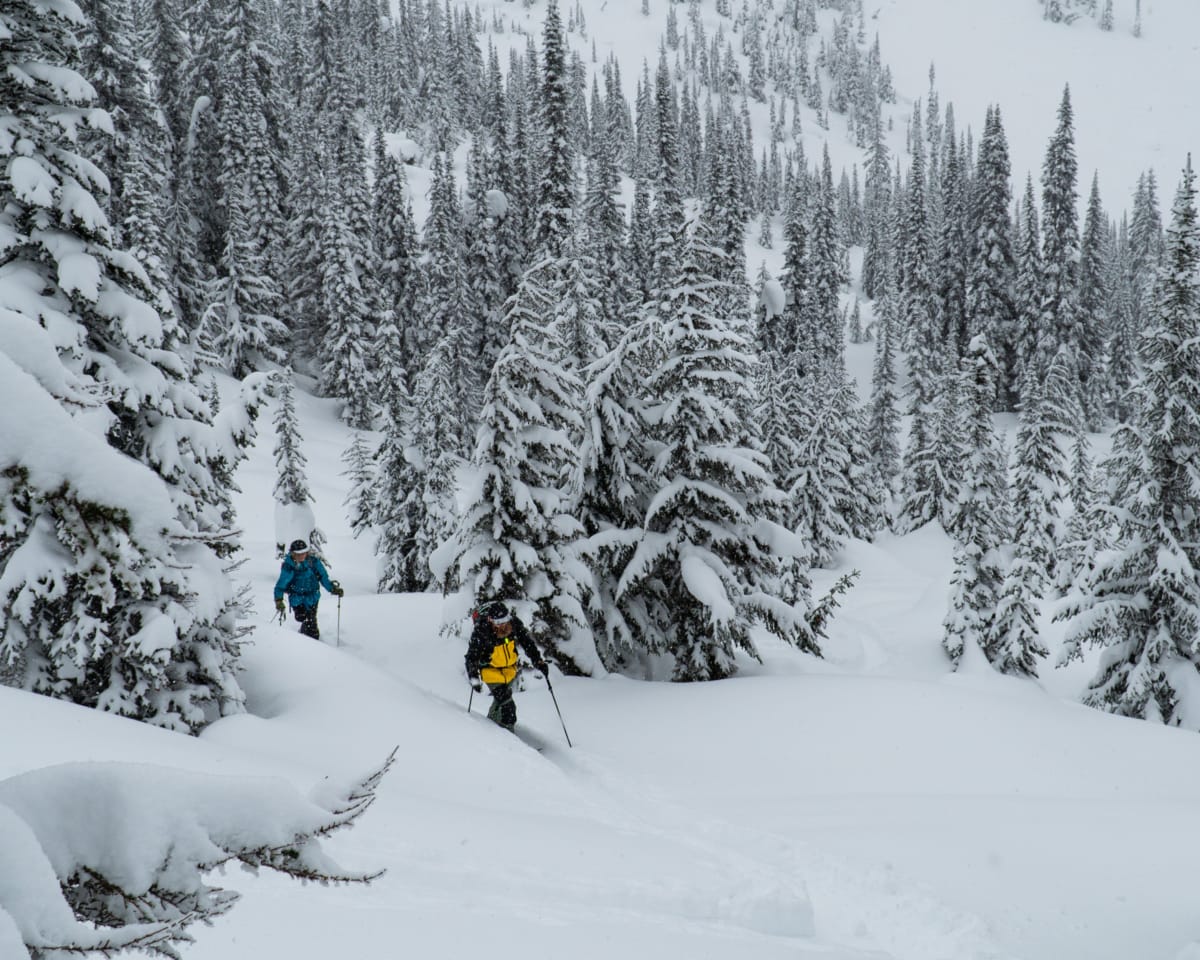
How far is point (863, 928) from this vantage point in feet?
23.9

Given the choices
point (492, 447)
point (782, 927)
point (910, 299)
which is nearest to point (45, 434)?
point (782, 927)

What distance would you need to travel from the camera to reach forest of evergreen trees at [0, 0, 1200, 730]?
9.41 meters

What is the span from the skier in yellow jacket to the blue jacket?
4641 mm

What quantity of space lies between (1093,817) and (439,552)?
10832mm

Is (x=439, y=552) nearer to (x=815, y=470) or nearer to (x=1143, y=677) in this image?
(x=1143, y=677)

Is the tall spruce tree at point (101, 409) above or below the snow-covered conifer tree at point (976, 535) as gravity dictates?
above

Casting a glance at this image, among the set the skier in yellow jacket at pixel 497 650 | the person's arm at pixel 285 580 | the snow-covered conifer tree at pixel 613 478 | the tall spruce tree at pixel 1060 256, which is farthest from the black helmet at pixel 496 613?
the tall spruce tree at pixel 1060 256

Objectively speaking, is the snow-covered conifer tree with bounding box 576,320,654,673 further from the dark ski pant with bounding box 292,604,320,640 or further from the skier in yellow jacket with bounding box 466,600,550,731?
the dark ski pant with bounding box 292,604,320,640

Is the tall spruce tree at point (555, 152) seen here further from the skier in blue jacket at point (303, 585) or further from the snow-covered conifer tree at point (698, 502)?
the skier in blue jacket at point (303, 585)

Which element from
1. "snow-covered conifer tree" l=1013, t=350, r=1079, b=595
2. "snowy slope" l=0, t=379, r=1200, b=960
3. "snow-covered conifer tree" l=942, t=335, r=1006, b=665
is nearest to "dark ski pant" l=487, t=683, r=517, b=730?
"snowy slope" l=0, t=379, r=1200, b=960

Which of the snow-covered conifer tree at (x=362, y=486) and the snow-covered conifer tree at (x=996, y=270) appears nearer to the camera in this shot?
the snow-covered conifer tree at (x=362, y=486)

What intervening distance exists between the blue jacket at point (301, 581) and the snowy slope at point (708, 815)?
4.73ft

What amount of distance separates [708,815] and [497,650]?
3615 millimetres

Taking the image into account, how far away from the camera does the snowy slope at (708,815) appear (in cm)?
605
